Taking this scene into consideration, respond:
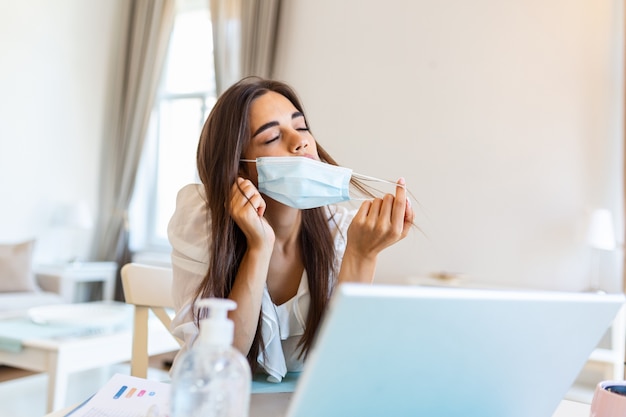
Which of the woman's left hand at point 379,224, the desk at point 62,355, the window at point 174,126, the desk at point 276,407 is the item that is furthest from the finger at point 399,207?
the window at point 174,126

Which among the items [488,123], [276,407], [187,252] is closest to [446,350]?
[276,407]

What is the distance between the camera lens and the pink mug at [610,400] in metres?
0.59

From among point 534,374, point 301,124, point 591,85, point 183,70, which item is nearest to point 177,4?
point 183,70

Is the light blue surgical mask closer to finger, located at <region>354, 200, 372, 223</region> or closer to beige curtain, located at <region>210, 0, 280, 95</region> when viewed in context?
finger, located at <region>354, 200, 372, 223</region>

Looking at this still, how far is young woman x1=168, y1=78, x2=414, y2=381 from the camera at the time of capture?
1056 mm

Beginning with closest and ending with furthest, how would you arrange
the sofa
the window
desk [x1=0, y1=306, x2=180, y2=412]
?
desk [x1=0, y1=306, x2=180, y2=412] → the sofa → the window

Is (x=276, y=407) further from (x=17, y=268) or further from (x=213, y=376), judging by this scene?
(x=17, y=268)

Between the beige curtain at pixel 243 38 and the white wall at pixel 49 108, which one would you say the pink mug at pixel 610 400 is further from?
the white wall at pixel 49 108

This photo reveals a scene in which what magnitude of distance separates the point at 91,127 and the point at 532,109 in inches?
141

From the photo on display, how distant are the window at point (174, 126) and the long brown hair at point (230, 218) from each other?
144 inches

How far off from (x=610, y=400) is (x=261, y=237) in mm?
629

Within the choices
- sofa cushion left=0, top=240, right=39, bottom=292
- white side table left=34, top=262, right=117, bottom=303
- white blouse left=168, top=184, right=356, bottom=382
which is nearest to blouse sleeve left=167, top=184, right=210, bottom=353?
white blouse left=168, top=184, right=356, bottom=382

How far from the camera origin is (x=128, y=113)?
16.2ft

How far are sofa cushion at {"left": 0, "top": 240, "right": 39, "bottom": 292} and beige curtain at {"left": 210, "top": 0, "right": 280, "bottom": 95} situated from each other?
1.81m
